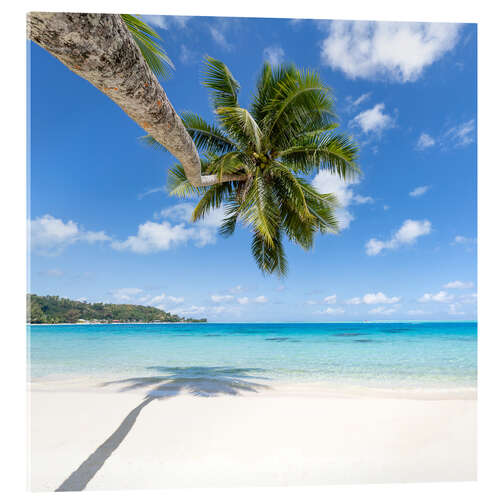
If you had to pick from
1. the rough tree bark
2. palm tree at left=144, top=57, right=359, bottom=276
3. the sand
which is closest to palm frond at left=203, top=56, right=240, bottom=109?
palm tree at left=144, top=57, right=359, bottom=276

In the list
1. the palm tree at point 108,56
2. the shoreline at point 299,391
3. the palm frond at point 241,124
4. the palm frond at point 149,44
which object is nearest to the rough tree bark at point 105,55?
the palm tree at point 108,56

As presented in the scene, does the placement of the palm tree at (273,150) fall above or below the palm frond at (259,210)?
above

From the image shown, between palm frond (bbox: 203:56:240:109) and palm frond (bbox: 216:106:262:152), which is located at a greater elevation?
palm frond (bbox: 203:56:240:109)

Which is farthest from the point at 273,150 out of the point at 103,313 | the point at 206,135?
the point at 103,313

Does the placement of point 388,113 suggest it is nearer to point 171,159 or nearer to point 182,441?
point 171,159

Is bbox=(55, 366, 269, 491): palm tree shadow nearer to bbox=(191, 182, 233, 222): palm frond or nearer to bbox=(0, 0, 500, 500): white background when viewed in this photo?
bbox=(0, 0, 500, 500): white background

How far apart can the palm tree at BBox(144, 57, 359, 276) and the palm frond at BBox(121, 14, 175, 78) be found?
1.38 meters

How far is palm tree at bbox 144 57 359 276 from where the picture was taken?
3723 mm

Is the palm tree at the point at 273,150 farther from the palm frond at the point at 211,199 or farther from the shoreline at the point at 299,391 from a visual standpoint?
the shoreline at the point at 299,391

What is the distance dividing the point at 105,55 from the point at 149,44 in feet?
3.24

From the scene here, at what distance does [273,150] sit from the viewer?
435 cm

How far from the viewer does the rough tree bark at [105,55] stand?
99cm
